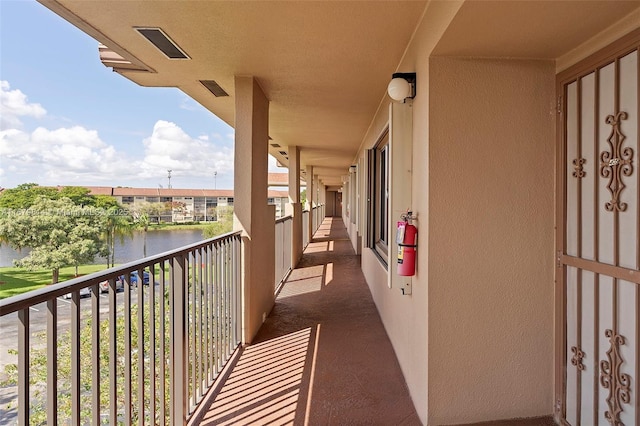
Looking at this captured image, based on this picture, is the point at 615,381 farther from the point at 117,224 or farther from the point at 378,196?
the point at 117,224

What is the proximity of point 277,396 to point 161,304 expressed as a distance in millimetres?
1078

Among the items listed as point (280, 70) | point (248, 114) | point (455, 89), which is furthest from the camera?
point (248, 114)

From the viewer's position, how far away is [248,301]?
3260 mm

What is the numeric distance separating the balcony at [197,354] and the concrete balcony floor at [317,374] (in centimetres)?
1

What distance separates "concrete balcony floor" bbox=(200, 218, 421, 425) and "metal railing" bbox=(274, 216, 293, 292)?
0.89 meters

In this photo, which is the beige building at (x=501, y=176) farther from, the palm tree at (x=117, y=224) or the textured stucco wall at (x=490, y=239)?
the palm tree at (x=117, y=224)

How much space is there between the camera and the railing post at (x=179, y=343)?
6.48 feet

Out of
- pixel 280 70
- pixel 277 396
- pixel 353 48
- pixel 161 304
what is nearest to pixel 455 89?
pixel 353 48

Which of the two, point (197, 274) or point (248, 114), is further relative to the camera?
point (248, 114)

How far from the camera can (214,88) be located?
3602 millimetres

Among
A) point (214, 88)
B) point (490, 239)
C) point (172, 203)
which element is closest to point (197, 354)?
point (490, 239)

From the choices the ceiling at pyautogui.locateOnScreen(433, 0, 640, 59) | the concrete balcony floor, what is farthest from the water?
the ceiling at pyautogui.locateOnScreen(433, 0, 640, 59)

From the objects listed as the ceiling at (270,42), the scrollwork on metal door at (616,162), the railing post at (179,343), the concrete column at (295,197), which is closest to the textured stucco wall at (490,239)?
the scrollwork on metal door at (616,162)

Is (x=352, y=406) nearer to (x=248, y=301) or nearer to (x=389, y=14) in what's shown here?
(x=248, y=301)
